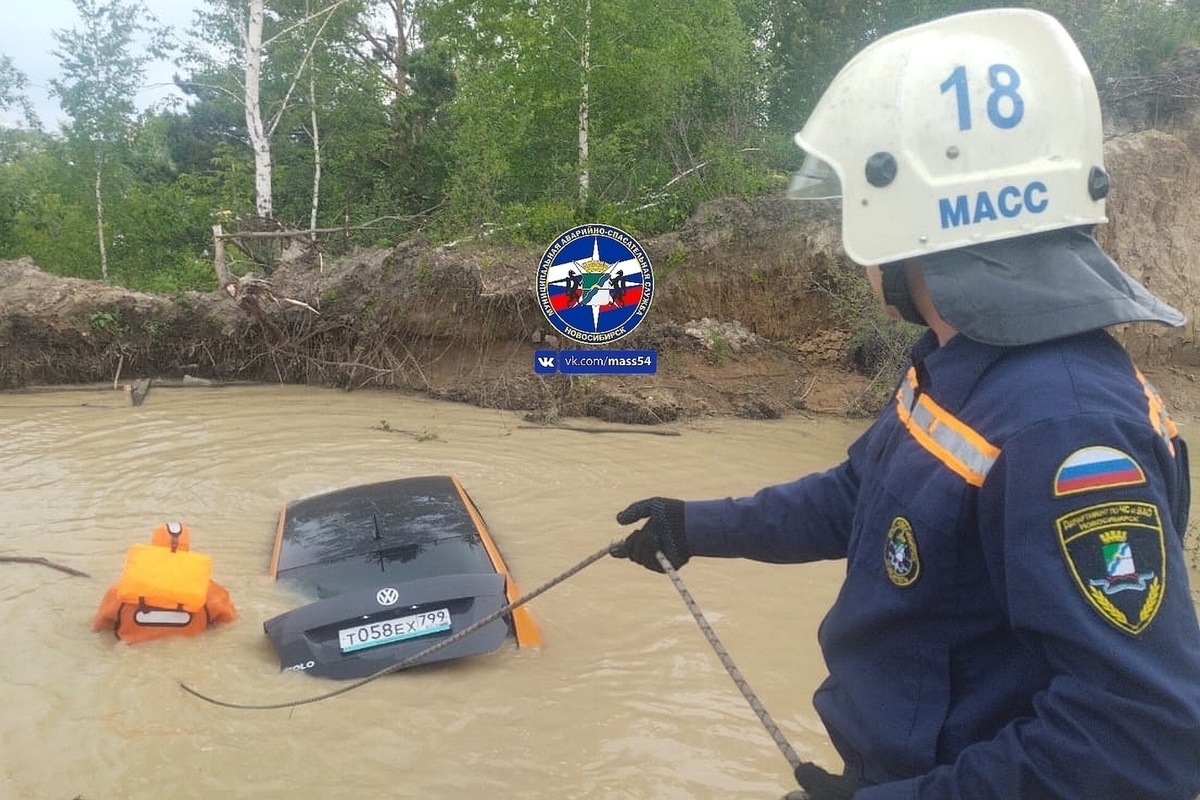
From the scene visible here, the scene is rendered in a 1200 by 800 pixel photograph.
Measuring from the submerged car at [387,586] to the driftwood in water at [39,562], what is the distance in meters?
1.48

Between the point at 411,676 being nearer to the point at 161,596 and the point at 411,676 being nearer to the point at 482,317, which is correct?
the point at 161,596

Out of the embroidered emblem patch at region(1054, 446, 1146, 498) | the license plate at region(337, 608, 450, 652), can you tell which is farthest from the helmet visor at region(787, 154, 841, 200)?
the license plate at region(337, 608, 450, 652)

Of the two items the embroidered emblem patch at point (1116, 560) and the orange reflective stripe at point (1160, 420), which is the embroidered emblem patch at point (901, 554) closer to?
the embroidered emblem patch at point (1116, 560)

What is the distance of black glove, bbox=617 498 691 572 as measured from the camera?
2.19m

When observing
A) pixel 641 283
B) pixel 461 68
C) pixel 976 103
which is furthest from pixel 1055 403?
pixel 461 68

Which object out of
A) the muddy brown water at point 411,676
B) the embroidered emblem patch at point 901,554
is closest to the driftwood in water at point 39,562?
the muddy brown water at point 411,676

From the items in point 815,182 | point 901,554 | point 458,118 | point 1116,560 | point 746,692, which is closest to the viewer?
point 1116,560

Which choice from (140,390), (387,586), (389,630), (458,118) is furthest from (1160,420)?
(458,118)

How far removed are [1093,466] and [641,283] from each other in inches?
446

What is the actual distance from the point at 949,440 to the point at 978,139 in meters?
0.51

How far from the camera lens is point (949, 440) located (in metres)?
1.29

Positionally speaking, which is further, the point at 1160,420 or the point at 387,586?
the point at 387,586

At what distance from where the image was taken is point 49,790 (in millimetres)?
3328

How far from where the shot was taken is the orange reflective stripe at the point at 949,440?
121 centimetres
